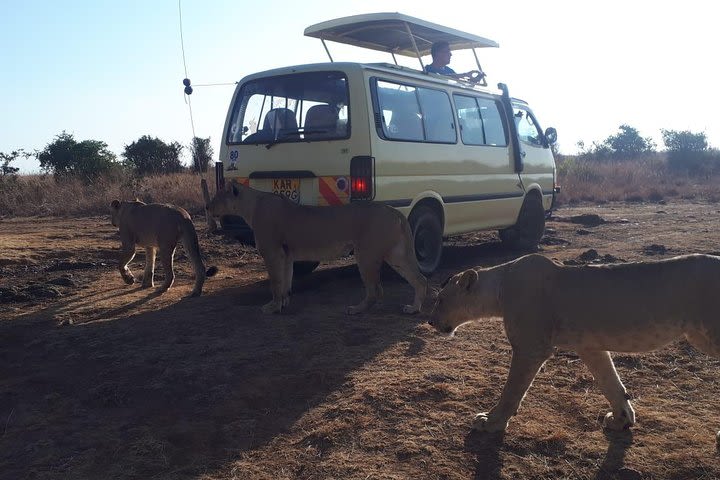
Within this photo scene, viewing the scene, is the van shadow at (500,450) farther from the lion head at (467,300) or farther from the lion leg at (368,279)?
the lion leg at (368,279)

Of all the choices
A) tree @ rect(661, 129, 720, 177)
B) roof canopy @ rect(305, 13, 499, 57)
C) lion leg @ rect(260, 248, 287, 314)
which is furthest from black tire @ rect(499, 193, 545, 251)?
tree @ rect(661, 129, 720, 177)

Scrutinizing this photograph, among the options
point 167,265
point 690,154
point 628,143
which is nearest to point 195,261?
point 167,265

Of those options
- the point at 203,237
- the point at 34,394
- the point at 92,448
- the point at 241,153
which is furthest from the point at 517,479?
the point at 203,237

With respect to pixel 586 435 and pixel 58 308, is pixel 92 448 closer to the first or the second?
pixel 586 435

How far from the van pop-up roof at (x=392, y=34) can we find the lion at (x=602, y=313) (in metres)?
5.02

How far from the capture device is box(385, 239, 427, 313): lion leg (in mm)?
6859

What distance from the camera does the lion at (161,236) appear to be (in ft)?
26.3

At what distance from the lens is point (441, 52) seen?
986 centimetres

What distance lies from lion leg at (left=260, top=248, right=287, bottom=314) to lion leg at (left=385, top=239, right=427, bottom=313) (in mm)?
1091

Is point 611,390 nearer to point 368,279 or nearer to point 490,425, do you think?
point 490,425

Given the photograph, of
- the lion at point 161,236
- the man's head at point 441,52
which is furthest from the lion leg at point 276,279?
the man's head at point 441,52

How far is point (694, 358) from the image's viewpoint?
5250mm

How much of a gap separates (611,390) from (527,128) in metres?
7.30

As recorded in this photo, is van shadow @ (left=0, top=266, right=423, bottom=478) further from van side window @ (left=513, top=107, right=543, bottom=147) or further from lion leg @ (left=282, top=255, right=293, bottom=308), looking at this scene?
van side window @ (left=513, top=107, right=543, bottom=147)
